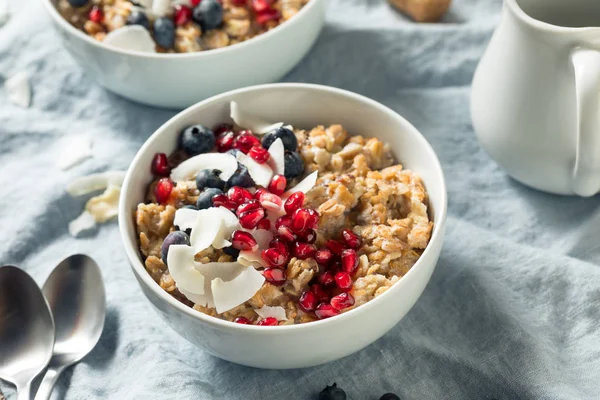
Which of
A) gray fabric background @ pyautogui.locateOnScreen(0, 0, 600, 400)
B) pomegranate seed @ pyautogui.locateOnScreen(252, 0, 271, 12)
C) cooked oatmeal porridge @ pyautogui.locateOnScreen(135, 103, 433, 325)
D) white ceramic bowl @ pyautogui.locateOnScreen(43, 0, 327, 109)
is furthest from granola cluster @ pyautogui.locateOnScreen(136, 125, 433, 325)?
pomegranate seed @ pyautogui.locateOnScreen(252, 0, 271, 12)

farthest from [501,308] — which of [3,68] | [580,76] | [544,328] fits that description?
[3,68]

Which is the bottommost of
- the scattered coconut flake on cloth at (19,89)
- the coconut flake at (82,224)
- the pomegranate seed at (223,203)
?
the coconut flake at (82,224)

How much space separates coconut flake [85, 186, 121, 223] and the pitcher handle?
1.34m

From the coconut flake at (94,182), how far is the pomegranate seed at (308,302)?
905 millimetres

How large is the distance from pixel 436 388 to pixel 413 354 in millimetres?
106

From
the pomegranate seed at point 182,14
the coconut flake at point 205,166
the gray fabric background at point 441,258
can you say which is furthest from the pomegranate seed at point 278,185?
the pomegranate seed at point 182,14

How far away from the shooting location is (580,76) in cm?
201

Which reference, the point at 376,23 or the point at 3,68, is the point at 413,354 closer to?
the point at 376,23

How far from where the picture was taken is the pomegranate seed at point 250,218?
1.95m

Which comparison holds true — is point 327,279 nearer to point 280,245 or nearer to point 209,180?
point 280,245

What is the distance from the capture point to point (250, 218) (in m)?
1.95

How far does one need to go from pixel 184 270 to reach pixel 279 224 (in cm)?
26

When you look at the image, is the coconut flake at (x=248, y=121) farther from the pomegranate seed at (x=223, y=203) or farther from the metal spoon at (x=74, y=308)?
the metal spoon at (x=74, y=308)

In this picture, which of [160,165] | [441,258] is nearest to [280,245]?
[160,165]
